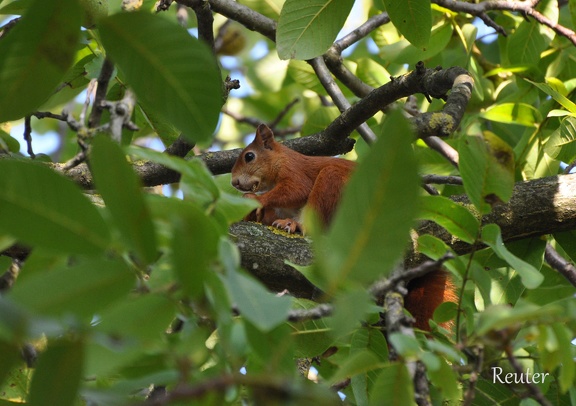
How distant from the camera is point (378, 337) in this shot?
187 cm

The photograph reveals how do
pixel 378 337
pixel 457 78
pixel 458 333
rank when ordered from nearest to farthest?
pixel 458 333
pixel 378 337
pixel 457 78

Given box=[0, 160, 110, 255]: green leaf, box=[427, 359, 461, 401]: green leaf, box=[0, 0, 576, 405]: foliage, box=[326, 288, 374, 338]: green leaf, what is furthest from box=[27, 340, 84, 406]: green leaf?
box=[427, 359, 461, 401]: green leaf

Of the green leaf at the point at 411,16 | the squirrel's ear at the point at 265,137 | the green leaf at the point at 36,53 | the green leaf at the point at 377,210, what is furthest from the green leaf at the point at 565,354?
the squirrel's ear at the point at 265,137

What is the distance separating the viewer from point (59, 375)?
83 cm

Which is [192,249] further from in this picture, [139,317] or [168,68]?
[168,68]

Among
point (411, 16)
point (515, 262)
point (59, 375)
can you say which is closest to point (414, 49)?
point (411, 16)

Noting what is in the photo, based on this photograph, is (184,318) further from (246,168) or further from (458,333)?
(246,168)

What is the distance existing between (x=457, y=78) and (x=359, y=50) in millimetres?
3203

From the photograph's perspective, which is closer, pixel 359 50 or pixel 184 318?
pixel 184 318

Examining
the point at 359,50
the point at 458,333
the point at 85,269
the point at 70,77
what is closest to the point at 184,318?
the point at 85,269

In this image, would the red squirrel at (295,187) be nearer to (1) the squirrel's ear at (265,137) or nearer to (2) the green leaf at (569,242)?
(1) the squirrel's ear at (265,137)

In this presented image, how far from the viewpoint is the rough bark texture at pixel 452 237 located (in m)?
2.54

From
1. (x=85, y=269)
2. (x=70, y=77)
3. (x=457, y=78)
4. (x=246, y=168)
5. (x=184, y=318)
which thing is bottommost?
(x=246, y=168)

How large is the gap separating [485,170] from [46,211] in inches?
33.7
